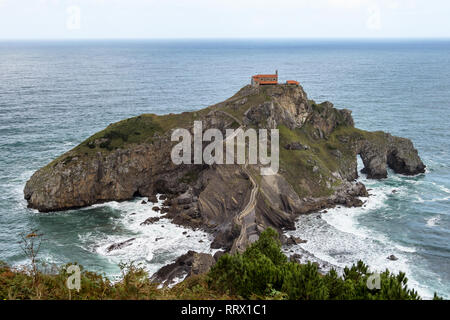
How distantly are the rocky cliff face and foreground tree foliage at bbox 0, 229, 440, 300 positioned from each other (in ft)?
107

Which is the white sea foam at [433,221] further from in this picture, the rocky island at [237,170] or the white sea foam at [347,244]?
the rocky island at [237,170]

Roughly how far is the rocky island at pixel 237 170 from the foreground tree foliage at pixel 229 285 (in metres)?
29.7

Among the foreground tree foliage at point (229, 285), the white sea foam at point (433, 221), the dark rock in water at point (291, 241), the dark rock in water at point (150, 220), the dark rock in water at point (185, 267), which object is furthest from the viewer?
the dark rock in water at point (150, 220)

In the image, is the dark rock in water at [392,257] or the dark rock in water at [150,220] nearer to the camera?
the dark rock in water at [392,257]

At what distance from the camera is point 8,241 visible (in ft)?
228

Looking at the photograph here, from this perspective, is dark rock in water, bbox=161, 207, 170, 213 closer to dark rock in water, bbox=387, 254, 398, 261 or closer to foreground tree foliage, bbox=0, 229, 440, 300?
foreground tree foliage, bbox=0, 229, 440, 300

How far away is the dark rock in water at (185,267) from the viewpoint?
58031mm

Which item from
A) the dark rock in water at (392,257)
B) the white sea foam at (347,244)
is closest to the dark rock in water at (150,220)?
the white sea foam at (347,244)
